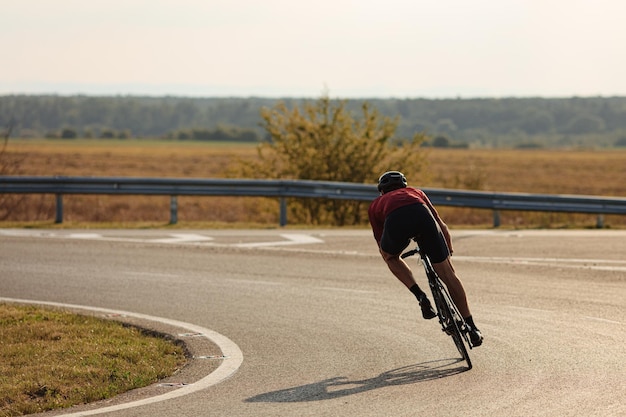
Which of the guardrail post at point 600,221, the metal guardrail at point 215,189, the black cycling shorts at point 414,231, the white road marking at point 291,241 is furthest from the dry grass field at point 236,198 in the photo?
the black cycling shorts at point 414,231

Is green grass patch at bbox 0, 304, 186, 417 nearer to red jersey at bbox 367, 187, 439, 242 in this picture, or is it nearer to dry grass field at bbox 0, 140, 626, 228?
red jersey at bbox 367, 187, 439, 242

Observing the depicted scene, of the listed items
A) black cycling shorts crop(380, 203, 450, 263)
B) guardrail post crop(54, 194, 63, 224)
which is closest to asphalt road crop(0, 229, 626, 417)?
black cycling shorts crop(380, 203, 450, 263)

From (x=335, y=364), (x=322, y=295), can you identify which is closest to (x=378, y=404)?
(x=335, y=364)

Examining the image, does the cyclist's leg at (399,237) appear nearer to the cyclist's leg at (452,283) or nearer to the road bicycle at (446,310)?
the road bicycle at (446,310)

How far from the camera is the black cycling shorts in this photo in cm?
918

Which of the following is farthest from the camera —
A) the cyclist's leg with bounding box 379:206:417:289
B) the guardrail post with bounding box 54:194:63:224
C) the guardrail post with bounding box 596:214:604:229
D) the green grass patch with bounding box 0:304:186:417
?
the guardrail post with bounding box 54:194:63:224

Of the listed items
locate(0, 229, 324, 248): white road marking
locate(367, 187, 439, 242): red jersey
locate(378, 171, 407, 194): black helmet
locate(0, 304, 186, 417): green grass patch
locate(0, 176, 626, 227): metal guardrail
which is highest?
locate(378, 171, 407, 194): black helmet

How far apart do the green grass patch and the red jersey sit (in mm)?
2103

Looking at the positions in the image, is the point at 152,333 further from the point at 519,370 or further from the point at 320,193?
the point at 320,193

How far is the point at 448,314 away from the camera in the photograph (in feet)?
30.7

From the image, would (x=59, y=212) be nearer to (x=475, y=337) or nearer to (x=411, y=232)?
(x=411, y=232)

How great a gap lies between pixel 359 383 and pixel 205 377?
1281 mm

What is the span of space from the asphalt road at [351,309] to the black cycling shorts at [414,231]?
97 centimetres

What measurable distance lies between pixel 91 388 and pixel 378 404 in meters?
2.24
